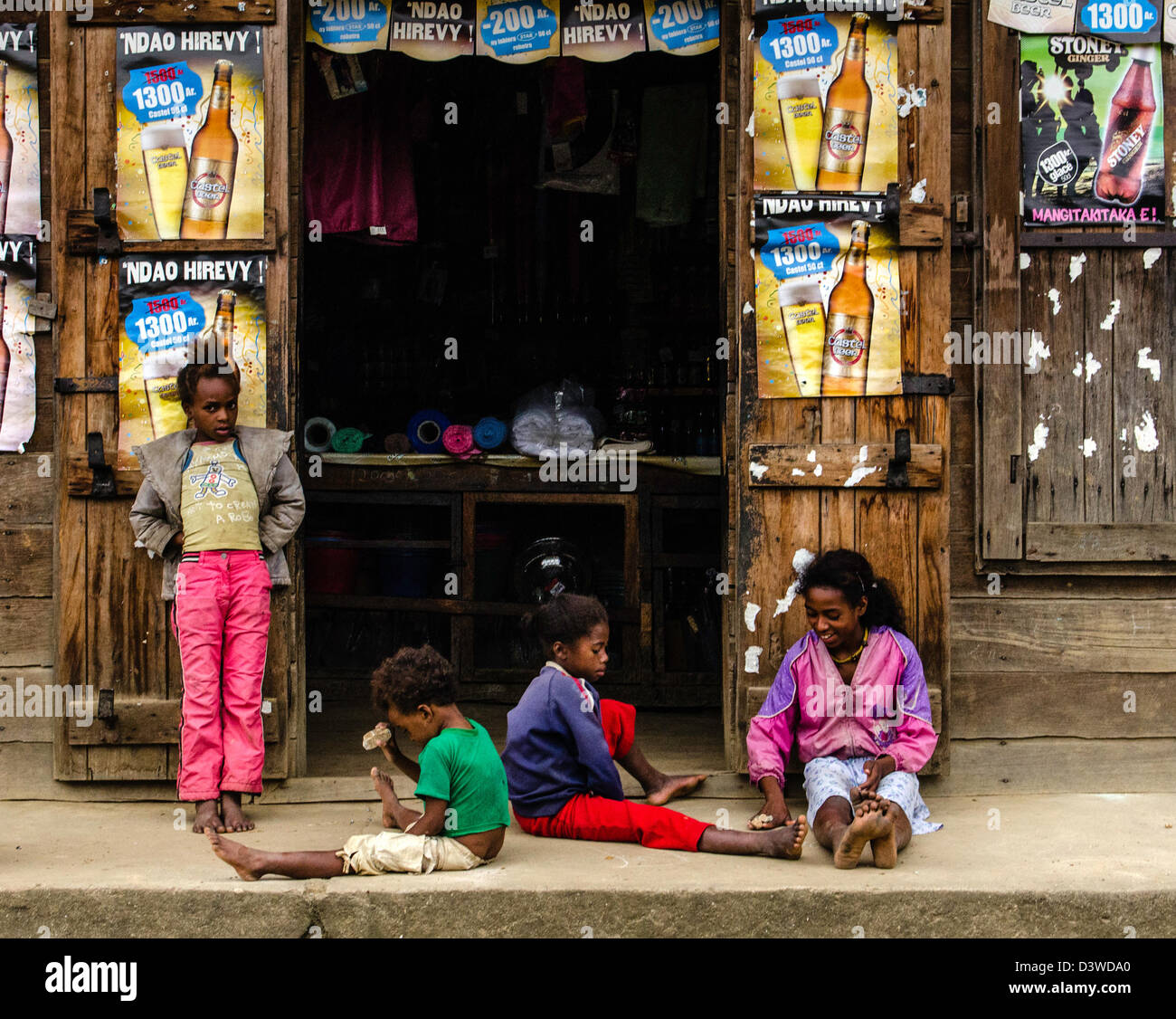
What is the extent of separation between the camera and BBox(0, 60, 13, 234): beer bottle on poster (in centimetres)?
477

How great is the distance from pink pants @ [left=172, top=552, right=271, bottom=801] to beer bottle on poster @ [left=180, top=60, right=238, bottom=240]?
4.19ft

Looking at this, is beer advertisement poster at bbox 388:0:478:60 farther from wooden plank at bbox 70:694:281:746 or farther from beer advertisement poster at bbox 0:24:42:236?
wooden plank at bbox 70:694:281:746

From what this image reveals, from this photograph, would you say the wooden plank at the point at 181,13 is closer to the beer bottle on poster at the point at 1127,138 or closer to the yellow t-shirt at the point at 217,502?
the yellow t-shirt at the point at 217,502

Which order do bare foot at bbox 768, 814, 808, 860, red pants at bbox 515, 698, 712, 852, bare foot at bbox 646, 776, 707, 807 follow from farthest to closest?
bare foot at bbox 646, 776, 707, 807 < red pants at bbox 515, 698, 712, 852 < bare foot at bbox 768, 814, 808, 860

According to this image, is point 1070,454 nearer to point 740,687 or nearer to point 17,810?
point 740,687

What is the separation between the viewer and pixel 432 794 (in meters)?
3.72

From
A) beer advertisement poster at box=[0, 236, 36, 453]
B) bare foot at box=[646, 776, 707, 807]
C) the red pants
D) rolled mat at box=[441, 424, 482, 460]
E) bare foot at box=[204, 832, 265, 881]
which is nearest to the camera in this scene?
bare foot at box=[204, 832, 265, 881]

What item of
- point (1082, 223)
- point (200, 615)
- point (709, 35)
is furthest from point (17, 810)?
point (1082, 223)

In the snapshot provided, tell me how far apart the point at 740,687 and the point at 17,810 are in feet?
9.18

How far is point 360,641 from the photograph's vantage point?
689 centimetres

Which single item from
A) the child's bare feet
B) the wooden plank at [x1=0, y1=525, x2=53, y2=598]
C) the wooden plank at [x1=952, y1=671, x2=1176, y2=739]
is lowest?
the child's bare feet

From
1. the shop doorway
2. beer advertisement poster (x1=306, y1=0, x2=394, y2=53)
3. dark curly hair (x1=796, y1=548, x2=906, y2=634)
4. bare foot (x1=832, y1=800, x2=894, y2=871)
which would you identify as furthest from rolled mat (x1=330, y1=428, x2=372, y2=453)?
bare foot (x1=832, y1=800, x2=894, y2=871)

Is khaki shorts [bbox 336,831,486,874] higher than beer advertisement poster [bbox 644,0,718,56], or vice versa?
beer advertisement poster [bbox 644,0,718,56]

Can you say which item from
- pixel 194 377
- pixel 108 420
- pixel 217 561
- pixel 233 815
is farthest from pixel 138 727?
pixel 194 377
